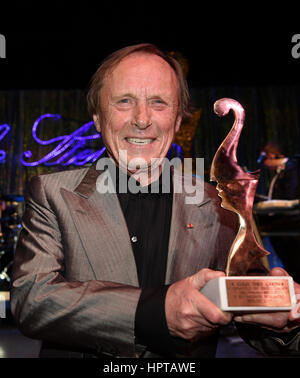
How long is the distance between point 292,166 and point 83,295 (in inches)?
133

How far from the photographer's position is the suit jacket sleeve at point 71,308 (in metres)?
0.91

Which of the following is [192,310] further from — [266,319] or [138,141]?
[138,141]

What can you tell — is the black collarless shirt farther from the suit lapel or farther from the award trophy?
the award trophy

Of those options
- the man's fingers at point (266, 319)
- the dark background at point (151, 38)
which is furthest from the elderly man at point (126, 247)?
the dark background at point (151, 38)

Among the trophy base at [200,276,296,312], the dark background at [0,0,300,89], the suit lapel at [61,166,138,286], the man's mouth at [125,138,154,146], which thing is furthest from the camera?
the dark background at [0,0,300,89]

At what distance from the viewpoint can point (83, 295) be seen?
94cm

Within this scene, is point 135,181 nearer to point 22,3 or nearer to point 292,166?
point 292,166

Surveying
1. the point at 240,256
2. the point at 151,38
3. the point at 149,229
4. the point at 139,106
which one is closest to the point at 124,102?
the point at 139,106

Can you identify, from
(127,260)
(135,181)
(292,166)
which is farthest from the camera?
(292,166)

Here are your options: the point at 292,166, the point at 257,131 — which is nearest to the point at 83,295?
the point at 292,166

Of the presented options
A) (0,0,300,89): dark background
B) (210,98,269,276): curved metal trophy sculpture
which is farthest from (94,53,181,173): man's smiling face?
(0,0,300,89): dark background

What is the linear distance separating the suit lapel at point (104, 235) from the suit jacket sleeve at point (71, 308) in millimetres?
112

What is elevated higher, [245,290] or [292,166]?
[292,166]

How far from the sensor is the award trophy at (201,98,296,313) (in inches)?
30.4
